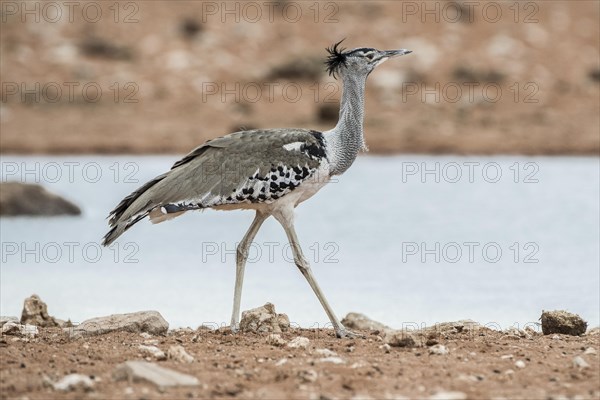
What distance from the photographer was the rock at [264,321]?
7.28 m

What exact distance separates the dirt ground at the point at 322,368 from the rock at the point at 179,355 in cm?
5

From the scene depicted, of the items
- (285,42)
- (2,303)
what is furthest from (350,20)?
(2,303)

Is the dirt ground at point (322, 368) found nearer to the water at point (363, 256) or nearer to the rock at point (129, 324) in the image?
the rock at point (129, 324)

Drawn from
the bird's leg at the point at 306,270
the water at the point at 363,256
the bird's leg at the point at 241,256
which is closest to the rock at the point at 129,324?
the bird's leg at the point at 241,256

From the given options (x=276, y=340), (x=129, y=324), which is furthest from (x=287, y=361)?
(x=129, y=324)

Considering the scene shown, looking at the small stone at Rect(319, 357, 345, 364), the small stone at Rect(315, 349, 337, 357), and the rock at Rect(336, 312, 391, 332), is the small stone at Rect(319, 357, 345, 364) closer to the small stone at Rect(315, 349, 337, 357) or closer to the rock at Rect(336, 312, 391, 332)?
the small stone at Rect(315, 349, 337, 357)

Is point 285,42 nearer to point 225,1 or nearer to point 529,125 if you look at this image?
point 225,1

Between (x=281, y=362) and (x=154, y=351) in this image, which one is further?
(x=154, y=351)

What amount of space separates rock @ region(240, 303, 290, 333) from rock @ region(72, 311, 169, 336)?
0.50m

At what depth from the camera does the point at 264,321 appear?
7297 mm

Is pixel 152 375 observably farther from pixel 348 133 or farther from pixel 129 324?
pixel 348 133

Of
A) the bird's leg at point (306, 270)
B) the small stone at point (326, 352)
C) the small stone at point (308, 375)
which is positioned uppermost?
the bird's leg at point (306, 270)

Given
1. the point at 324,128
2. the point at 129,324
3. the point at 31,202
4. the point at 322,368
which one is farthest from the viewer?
the point at 324,128

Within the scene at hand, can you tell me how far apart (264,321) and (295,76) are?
63.5 feet
